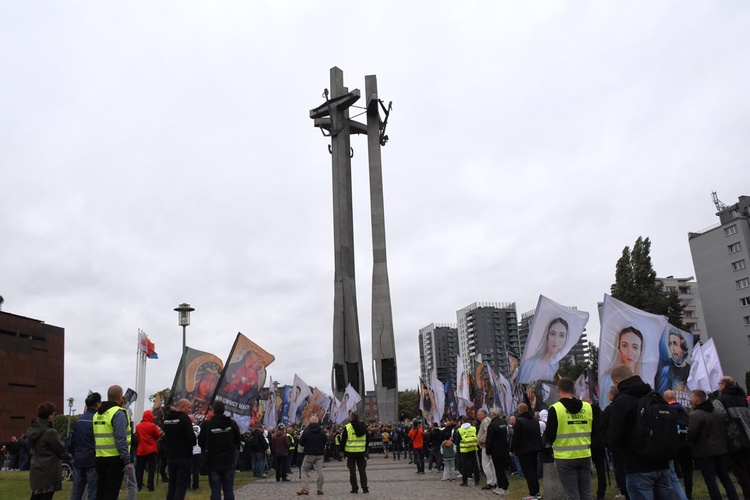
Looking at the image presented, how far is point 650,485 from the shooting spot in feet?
21.3

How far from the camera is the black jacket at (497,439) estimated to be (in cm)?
1427

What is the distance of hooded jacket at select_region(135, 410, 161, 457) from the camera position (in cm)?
1360

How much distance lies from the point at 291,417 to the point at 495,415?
18.6 metres

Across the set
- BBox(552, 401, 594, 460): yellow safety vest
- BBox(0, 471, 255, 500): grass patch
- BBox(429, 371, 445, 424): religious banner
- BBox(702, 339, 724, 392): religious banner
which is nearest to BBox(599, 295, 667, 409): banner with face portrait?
BBox(702, 339, 724, 392): religious banner

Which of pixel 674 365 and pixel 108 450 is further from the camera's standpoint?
pixel 674 365

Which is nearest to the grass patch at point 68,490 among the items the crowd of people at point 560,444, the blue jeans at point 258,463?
the blue jeans at point 258,463

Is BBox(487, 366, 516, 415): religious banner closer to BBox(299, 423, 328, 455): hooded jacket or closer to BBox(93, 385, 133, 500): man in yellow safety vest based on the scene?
BBox(299, 423, 328, 455): hooded jacket

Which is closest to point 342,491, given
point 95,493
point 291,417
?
point 95,493

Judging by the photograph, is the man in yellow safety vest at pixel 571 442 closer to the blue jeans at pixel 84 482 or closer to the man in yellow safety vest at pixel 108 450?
the man in yellow safety vest at pixel 108 450

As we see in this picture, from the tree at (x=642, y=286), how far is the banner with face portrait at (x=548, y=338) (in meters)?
38.3

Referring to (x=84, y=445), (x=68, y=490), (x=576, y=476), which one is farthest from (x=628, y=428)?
(x=68, y=490)

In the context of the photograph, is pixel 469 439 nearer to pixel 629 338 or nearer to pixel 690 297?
pixel 629 338

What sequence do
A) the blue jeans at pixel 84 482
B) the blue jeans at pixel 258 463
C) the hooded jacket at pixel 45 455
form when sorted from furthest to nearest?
1. the blue jeans at pixel 258 463
2. the blue jeans at pixel 84 482
3. the hooded jacket at pixel 45 455

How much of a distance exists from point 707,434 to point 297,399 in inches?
947
